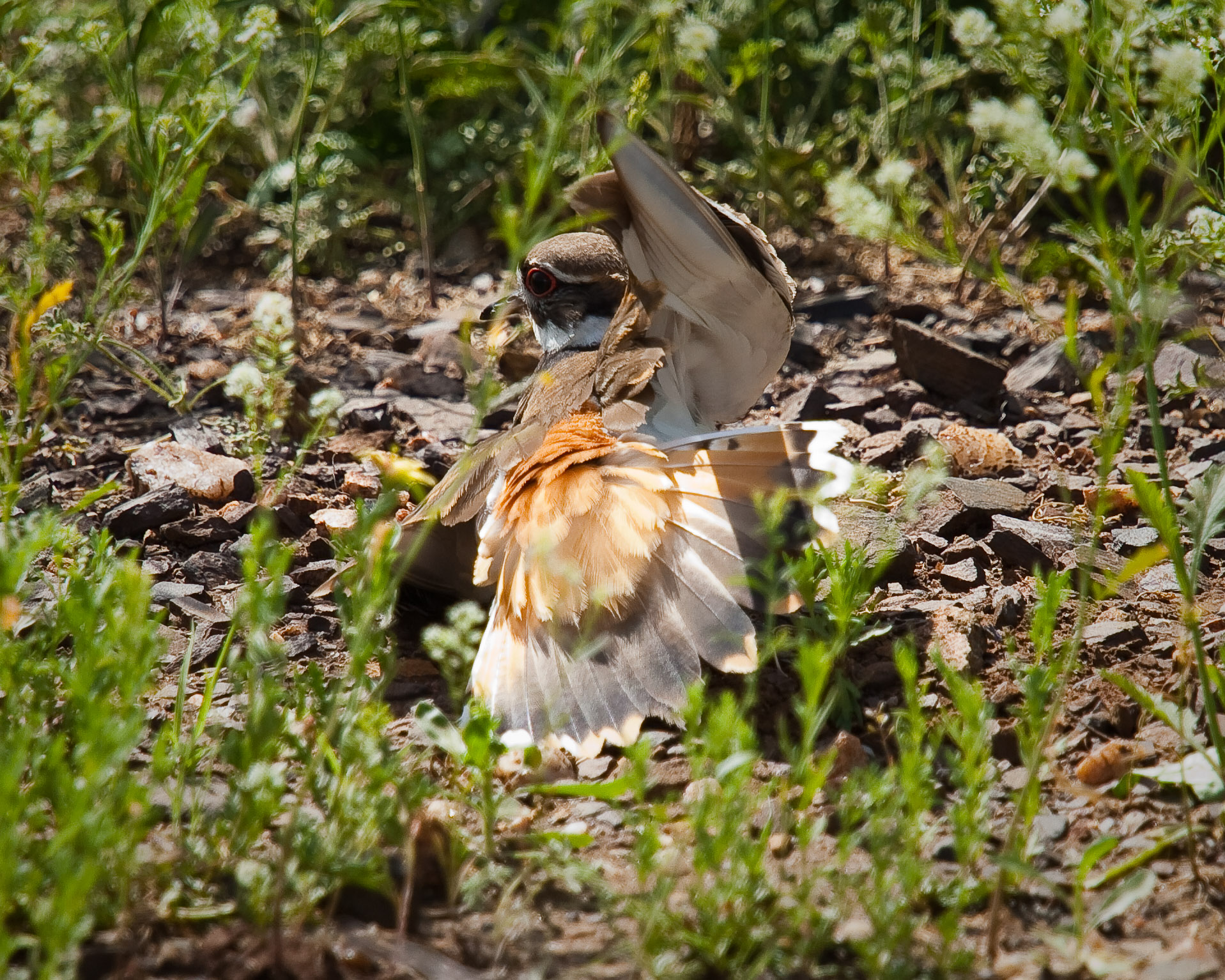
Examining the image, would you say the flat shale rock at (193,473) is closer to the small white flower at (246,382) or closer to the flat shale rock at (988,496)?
the small white flower at (246,382)

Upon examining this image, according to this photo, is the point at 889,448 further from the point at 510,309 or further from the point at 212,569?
the point at 212,569

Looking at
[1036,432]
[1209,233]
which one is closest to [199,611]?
[1209,233]

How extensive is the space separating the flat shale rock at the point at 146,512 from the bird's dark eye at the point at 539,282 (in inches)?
56.8

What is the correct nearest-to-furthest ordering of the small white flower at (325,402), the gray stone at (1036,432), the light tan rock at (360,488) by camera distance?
the small white flower at (325,402) < the light tan rock at (360,488) < the gray stone at (1036,432)

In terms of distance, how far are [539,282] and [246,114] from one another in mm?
2769

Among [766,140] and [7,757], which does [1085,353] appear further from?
[7,757]

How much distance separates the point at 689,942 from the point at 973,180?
4652 millimetres

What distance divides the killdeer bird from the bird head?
51 centimetres

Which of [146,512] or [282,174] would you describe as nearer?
[146,512]

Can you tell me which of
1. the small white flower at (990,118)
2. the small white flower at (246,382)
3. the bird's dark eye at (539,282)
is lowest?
the bird's dark eye at (539,282)

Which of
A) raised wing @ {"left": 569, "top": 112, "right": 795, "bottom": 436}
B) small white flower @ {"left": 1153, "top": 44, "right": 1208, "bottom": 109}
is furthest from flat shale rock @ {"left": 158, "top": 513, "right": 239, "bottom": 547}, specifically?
small white flower @ {"left": 1153, "top": 44, "right": 1208, "bottom": 109}

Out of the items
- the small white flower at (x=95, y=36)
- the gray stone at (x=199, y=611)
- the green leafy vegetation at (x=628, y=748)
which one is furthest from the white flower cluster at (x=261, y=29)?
the gray stone at (x=199, y=611)

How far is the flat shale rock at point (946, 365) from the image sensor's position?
495 cm

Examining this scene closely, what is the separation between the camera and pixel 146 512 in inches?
159
